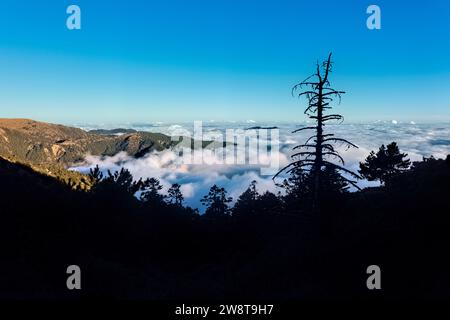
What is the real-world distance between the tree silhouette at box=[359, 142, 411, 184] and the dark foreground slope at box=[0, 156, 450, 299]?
52.7ft

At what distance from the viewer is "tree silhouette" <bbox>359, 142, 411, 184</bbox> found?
39.2 m

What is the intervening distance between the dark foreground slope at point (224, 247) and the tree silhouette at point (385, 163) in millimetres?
16049

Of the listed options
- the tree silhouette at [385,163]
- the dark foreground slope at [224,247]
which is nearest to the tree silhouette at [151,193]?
the dark foreground slope at [224,247]

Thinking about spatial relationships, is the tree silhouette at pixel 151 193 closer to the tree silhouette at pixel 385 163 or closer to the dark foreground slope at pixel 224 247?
Answer: the dark foreground slope at pixel 224 247

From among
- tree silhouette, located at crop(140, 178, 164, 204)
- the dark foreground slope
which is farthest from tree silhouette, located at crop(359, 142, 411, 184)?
tree silhouette, located at crop(140, 178, 164, 204)

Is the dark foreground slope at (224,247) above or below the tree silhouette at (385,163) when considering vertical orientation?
below

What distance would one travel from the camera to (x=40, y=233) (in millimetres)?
15953

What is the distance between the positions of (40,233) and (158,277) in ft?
20.1

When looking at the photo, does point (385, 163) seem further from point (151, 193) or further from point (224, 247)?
point (151, 193)

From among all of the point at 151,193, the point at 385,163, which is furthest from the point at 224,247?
the point at 385,163

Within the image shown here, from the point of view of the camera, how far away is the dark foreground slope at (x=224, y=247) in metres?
12.6

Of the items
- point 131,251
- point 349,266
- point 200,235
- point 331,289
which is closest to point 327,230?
point 349,266

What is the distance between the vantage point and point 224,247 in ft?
67.7

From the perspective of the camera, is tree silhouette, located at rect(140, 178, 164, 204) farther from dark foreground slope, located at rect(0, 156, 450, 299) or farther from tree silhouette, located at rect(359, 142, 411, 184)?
tree silhouette, located at rect(359, 142, 411, 184)
